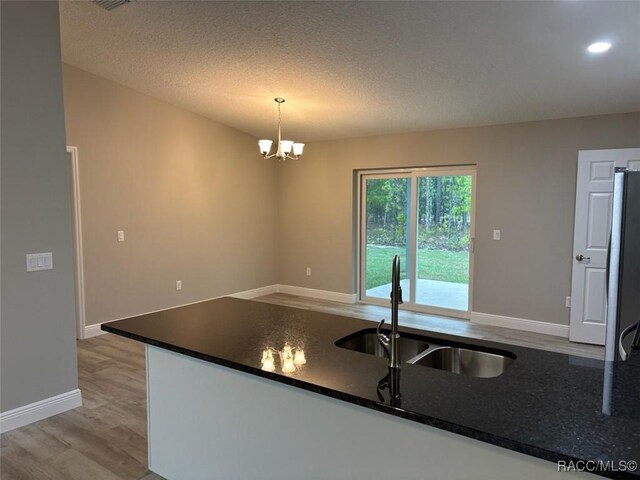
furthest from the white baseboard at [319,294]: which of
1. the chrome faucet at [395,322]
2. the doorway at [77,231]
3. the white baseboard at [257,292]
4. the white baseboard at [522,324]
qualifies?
the chrome faucet at [395,322]

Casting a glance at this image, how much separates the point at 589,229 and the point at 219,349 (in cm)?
422

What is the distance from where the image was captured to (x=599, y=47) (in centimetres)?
303

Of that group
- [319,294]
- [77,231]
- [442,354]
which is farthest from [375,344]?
[319,294]

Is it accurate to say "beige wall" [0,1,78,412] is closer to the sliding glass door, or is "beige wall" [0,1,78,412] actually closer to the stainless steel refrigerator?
the stainless steel refrigerator

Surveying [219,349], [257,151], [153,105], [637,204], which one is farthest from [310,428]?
[257,151]

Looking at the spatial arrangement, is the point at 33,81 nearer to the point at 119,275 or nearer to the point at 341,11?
the point at 341,11

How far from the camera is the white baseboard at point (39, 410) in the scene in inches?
106

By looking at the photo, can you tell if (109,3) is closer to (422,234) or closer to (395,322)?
(395,322)

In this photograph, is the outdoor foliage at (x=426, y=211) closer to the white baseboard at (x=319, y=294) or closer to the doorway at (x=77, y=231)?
the white baseboard at (x=319, y=294)

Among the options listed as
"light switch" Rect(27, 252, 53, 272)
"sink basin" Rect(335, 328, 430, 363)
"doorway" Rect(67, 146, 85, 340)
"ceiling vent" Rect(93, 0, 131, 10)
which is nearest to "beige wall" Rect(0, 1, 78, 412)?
"light switch" Rect(27, 252, 53, 272)

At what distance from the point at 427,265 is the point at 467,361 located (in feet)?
13.7

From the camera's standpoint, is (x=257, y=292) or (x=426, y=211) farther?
(x=257, y=292)

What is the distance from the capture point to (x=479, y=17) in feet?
9.03

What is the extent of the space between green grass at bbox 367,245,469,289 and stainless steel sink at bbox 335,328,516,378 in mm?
3918
